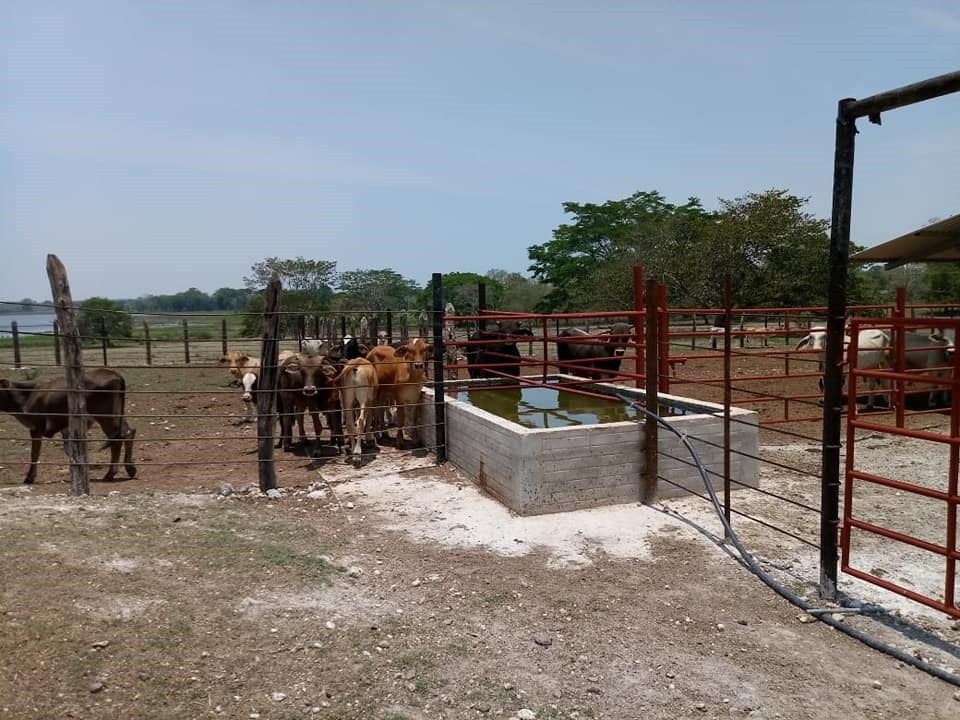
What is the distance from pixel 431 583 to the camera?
4.58m

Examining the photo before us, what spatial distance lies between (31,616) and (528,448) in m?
3.47

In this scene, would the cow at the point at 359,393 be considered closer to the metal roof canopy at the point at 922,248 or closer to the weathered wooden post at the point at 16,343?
the weathered wooden post at the point at 16,343

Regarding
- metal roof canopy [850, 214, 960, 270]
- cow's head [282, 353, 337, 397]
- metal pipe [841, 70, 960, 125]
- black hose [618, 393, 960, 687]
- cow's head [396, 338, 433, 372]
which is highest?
metal pipe [841, 70, 960, 125]

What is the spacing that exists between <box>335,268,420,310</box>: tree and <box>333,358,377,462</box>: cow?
33.9 meters

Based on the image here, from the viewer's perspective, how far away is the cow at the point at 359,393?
8.38 metres

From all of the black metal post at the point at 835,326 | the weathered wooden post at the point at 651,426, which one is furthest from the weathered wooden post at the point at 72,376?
the black metal post at the point at 835,326

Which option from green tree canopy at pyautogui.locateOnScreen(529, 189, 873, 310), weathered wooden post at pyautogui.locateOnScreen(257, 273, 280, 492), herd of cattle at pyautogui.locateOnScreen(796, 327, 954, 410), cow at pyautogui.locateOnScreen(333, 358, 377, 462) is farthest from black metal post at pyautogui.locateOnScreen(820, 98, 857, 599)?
green tree canopy at pyautogui.locateOnScreen(529, 189, 873, 310)

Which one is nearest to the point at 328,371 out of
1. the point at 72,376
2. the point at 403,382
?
the point at 403,382

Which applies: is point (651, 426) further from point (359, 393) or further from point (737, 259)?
point (737, 259)

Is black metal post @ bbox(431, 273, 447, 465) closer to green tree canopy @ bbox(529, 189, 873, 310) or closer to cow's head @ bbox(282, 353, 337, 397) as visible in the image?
cow's head @ bbox(282, 353, 337, 397)

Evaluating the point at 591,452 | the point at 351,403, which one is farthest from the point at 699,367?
the point at 591,452

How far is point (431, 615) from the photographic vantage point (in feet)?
13.4

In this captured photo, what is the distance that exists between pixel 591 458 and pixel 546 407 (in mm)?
2663

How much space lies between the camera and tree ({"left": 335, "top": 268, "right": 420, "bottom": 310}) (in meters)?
46.7
